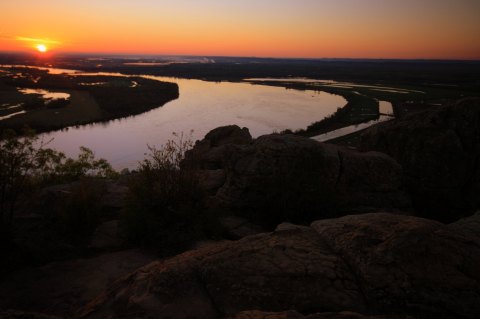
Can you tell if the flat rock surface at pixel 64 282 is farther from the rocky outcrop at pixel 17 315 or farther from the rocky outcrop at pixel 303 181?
the rocky outcrop at pixel 303 181

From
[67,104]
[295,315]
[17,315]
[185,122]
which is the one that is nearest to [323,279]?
[295,315]

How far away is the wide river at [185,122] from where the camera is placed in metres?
39.4

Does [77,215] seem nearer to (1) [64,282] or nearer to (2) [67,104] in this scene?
(1) [64,282]

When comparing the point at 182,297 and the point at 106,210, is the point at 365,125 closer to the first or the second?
the point at 106,210

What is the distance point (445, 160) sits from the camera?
1320cm

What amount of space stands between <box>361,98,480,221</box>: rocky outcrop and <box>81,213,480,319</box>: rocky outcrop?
7799 millimetres

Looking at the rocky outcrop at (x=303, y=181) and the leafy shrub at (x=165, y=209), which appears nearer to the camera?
the leafy shrub at (x=165, y=209)

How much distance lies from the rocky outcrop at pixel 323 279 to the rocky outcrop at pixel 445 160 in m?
7.80

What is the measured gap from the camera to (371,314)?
4.92 m

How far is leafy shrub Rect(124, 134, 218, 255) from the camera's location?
9.38 m

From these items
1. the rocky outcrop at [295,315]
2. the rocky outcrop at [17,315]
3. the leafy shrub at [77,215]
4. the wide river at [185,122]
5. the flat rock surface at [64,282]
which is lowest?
the wide river at [185,122]

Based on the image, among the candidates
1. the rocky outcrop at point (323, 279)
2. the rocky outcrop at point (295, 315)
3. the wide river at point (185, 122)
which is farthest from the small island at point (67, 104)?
the rocky outcrop at point (295, 315)

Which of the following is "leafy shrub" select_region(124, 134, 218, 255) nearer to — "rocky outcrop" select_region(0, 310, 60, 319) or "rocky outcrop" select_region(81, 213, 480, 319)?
"rocky outcrop" select_region(81, 213, 480, 319)

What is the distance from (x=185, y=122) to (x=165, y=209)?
4306 centimetres
